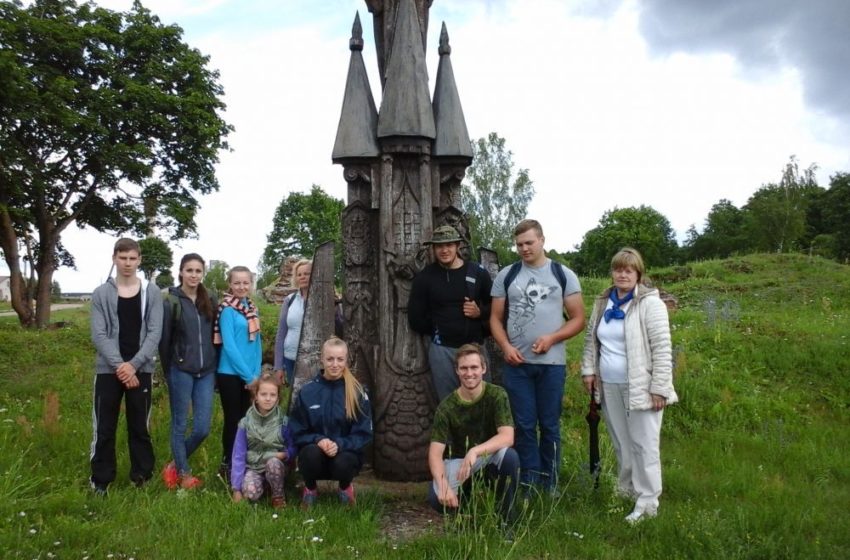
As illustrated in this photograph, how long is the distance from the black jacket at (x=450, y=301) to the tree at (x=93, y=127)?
15.0 m

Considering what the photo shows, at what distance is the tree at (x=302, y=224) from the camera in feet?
142

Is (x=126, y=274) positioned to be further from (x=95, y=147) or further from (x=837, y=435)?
(x=95, y=147)

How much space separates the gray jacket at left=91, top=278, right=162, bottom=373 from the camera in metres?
4.60

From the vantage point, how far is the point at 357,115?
5547mm

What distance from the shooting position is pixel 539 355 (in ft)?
15.1

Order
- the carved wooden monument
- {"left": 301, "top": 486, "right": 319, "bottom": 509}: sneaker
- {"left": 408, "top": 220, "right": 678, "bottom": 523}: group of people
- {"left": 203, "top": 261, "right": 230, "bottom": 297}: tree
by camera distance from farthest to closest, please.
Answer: {"left": 203, "top": 261, "right": 230, "bottom": 297}: tree, the carved wooden monument, {"left": 301, "top": 486, "right": 319, "bottom": 509}: sneaker, {"left": 408, "top": 220, "right": 678, "bottom": 523}: group of people

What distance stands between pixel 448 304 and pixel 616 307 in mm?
1209

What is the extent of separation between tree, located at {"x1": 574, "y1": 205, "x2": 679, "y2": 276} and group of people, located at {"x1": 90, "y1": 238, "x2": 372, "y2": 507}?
41778mm

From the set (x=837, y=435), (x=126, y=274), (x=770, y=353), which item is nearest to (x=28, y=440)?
(x=126, y=274)

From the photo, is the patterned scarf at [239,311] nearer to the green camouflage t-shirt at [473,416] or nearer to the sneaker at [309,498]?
the sneaker at [309,498]

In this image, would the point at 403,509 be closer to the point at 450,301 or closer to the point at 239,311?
the point at 450,301

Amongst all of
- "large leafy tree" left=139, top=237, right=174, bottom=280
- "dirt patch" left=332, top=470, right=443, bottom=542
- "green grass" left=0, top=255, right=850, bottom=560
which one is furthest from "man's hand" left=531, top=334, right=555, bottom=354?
"large leafy tree" left=139, top=237, right=174, bottom=280

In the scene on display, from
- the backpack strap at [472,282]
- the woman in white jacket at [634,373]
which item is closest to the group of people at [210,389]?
the backpack strap at [472,282]

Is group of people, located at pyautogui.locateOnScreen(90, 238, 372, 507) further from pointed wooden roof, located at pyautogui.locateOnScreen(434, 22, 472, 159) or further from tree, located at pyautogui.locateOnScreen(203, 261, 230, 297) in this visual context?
tree, located at pyautogui.locateOnScreen(203, 261, 230, 297)
